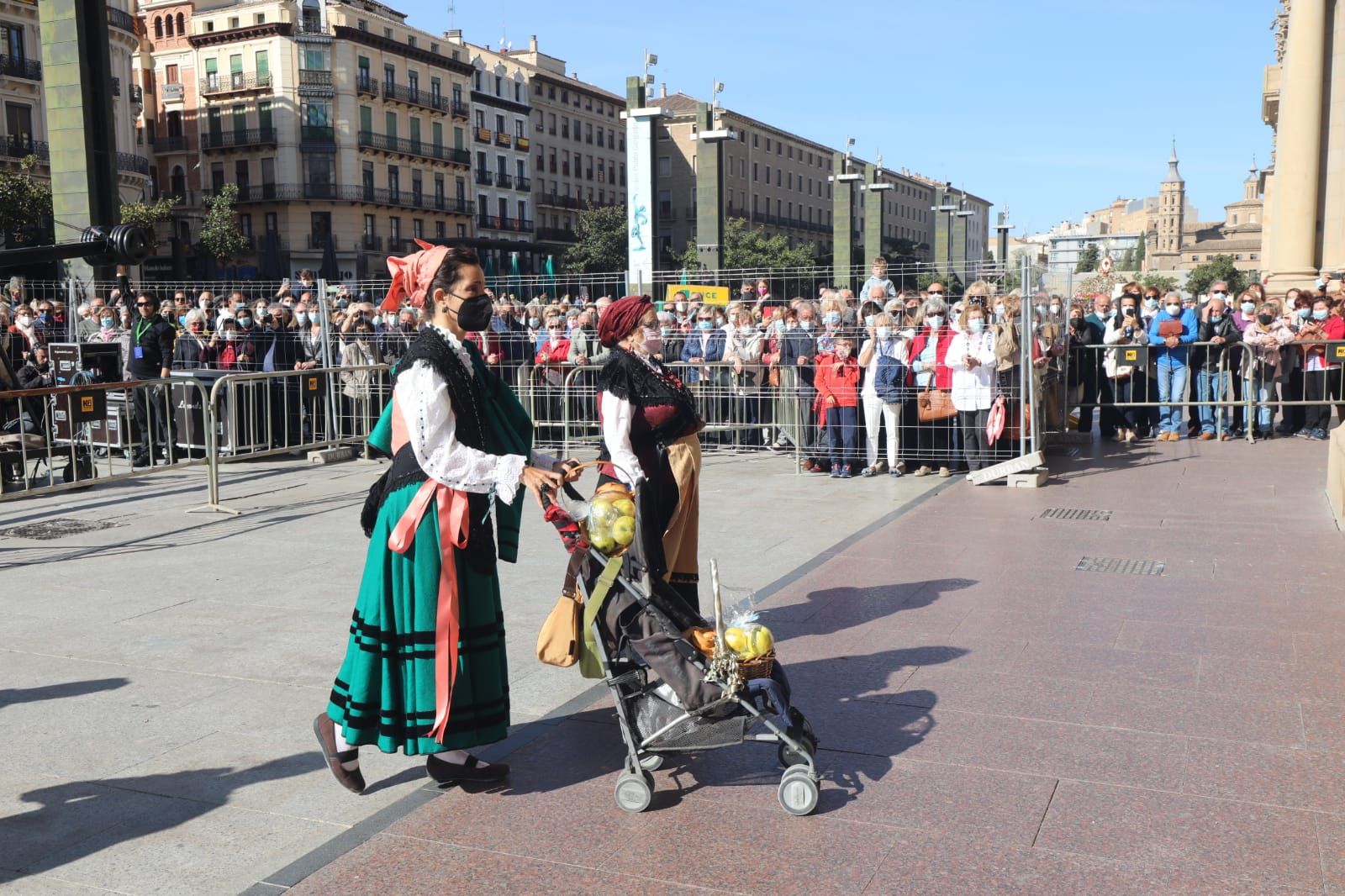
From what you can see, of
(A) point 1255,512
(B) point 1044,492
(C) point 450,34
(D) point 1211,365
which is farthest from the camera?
(C) point 450,34

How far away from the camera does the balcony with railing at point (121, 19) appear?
47.3 meters

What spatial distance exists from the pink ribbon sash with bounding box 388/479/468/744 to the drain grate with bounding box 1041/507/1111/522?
6789 mm

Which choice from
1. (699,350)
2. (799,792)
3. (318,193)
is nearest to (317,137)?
(318,193)

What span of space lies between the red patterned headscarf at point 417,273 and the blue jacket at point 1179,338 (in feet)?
40.3

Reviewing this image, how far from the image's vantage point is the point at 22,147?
4475cm

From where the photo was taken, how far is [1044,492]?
36.4 ft

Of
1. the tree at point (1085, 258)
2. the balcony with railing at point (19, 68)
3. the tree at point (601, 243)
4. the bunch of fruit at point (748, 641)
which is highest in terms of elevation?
the balcony with railing at point (19, 68)

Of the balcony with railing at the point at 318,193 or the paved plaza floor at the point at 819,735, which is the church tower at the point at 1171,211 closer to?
the balcony with railing at the point at 318,193

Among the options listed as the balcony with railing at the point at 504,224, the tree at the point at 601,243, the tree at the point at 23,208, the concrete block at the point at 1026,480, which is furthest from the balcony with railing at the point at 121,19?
the concrete block at the point at 1026,480

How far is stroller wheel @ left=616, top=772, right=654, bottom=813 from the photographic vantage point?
4145mm

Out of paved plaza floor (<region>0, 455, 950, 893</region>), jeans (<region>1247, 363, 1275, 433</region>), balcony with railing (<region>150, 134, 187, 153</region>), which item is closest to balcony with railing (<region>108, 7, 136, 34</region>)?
balcony with railing (<region>150, 134, 187, 153</region>)

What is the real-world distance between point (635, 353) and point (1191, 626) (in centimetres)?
332

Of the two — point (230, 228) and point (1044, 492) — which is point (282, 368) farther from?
point (230, 228)

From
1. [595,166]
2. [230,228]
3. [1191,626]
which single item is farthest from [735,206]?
[1191,626]
